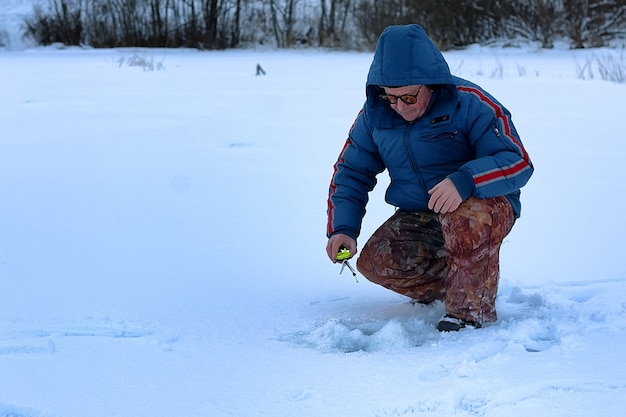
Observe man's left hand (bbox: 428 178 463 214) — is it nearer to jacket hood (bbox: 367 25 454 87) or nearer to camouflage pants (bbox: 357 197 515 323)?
camouflage pants (bbox: 357 197 515 323)

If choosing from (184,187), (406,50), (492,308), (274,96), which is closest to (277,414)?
(492,308)

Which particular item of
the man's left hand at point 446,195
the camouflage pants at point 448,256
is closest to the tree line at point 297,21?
the camouflage pants at point 448,256

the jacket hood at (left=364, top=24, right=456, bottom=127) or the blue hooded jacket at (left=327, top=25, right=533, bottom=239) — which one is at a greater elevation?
the jacket hood at (left=364, top=24, right=456, bottom=127)

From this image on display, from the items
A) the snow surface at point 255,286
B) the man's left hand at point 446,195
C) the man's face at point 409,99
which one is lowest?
the snow surface at point 255,286

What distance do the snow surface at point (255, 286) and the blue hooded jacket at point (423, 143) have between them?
14.2 inches

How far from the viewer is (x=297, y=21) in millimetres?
17469

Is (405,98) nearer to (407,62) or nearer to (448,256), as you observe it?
(407,62)

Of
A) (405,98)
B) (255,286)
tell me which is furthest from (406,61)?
(255,286)

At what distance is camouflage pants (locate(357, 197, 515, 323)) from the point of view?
6.79 ft

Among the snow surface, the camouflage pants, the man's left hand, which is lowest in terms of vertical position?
the snow surface

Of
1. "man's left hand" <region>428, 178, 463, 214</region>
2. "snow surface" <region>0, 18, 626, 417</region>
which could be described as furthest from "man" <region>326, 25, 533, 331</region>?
"snow surface" <region>0, 18, 626, 417</region>

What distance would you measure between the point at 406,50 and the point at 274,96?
4.77 m

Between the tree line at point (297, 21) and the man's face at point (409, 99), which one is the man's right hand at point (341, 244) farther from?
the tree line at point (297, 21)

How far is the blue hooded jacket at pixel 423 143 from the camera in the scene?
1.99 meters
